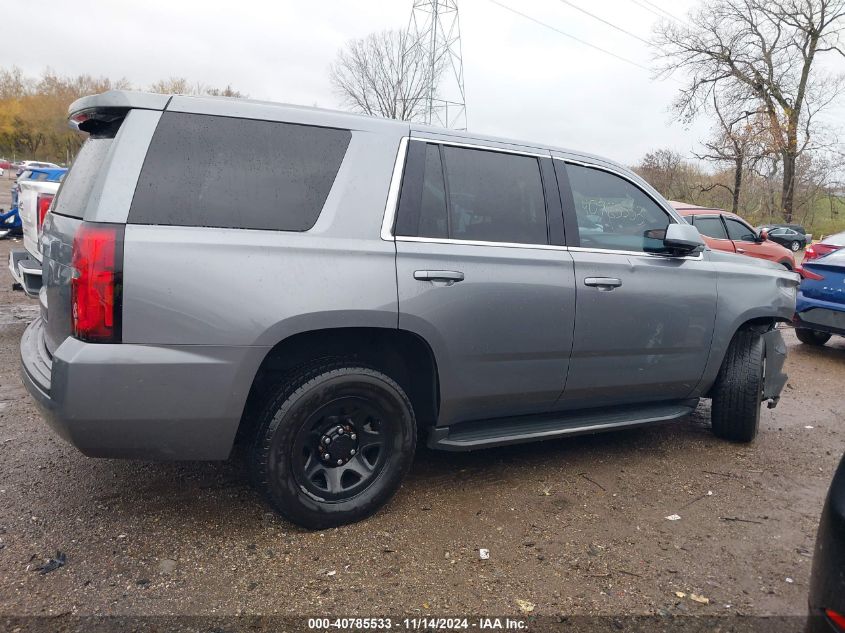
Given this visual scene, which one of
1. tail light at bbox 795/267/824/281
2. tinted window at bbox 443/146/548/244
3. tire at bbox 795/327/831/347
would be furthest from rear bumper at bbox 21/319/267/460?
tire at bbox 795/327/831/347

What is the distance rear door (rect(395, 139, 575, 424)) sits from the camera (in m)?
3.05

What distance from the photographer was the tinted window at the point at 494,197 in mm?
3258

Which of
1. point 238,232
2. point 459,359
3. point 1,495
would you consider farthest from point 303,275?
point 1,495

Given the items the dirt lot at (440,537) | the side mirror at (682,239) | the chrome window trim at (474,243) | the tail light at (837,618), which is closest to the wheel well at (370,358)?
the chrome window trim at (474,243)

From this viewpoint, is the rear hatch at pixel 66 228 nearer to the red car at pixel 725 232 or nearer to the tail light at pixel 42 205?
the tail light at pixel 42 205

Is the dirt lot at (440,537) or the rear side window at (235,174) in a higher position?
the rear side window at (235,174)

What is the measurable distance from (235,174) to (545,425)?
2.08 meters

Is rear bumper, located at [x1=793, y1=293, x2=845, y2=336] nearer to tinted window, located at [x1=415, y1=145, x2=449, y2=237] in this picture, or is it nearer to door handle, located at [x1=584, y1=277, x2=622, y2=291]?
door handle, located at [x1=584, y1=277, x2=622, y2=291]

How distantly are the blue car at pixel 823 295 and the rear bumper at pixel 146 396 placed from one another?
640cm

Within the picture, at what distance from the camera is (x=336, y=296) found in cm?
279

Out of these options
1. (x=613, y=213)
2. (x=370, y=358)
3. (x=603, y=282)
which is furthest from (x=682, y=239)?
(x=370, y=358)

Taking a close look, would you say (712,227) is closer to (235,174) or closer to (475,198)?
(475,198)

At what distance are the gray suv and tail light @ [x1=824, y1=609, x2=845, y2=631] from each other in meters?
1.71

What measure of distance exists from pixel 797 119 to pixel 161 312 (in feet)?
116
